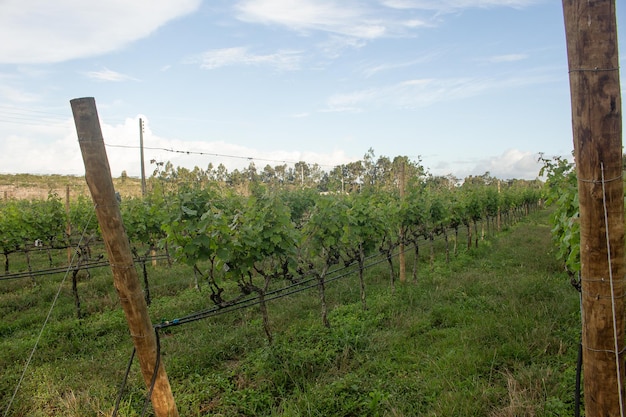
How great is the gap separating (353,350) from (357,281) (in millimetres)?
4290

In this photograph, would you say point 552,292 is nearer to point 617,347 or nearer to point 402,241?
point 402,241

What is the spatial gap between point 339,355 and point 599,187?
12.6ft

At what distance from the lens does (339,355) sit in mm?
5012

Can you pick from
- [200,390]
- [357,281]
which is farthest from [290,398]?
[357,281]

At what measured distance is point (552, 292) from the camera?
6918 millimetres

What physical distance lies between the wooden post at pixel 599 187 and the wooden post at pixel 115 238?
10.0 feet

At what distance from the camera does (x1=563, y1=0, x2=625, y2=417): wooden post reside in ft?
6.49

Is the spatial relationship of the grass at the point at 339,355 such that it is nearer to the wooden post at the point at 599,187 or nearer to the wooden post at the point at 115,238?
the wooden post at the point at 115,238

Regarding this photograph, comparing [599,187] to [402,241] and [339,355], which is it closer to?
[339,355]

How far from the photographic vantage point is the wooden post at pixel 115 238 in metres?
2.74

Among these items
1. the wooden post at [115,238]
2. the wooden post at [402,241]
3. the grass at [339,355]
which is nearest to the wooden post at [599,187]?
the grass at [339,355]

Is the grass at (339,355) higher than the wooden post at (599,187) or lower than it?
lower

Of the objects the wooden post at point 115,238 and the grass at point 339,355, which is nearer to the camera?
the wooden post at point 115,238

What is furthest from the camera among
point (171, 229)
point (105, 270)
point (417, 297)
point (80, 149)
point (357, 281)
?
point (105, 270)
